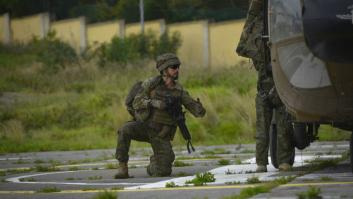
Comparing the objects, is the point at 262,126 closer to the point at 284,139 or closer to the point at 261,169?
the point at 284,139

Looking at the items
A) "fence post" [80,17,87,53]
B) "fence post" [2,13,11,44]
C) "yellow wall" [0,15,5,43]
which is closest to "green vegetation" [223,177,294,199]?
"fence post" [80,17,87,53]

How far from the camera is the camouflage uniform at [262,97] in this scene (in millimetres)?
12812

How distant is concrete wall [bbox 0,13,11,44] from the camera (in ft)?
219

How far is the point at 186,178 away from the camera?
40.4 feet

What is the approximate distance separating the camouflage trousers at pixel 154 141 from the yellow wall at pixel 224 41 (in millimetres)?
37577

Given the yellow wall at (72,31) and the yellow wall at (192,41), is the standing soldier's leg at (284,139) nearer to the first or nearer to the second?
the yellow wall at (192,41)

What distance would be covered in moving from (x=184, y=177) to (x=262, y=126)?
3.91ft

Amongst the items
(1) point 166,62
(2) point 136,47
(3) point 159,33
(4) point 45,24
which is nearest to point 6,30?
(4) point 45,24

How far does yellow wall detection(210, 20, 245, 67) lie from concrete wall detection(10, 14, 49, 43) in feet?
40.3

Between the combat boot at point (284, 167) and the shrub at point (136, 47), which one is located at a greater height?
the combat boot at point (284, 167)

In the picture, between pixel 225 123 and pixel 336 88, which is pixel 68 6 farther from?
pixel 336 88

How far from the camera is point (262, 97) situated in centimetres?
1297

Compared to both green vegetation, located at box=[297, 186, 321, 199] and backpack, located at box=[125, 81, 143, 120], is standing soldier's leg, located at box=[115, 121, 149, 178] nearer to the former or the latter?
backpack, located at box=[125, 81, 143, 120]

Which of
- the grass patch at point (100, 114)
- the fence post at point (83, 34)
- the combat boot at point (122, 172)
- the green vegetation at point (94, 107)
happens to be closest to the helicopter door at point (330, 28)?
the combat boot at point (122, 172)
